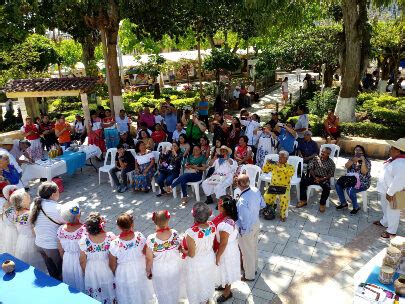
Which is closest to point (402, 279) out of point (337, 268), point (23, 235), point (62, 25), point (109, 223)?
point (337, 268)

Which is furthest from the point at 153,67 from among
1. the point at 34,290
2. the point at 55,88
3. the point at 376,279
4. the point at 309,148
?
the point at 376,279

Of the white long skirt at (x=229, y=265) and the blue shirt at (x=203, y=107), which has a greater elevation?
the blue shirt at (x=203, y=107)

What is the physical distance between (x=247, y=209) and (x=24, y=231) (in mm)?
2908

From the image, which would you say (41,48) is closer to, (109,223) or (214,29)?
(214,29)

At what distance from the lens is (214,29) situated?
1523 centimetres

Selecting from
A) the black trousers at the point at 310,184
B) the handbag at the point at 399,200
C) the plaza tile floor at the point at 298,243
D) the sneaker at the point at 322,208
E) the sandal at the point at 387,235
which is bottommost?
the plaza tile floor at the point at 298,243

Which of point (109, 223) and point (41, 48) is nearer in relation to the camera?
point (109, 223)

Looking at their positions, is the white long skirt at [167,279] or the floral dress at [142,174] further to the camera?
the floral dress at [142,174]

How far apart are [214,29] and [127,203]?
956cm

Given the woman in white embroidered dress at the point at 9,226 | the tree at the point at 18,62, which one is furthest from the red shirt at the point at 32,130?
the woman in white embroidered dress at the point at 9,226

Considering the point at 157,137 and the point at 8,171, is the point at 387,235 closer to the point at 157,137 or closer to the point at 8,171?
the point at 157,137

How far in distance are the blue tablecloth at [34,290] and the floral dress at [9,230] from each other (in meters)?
0.86

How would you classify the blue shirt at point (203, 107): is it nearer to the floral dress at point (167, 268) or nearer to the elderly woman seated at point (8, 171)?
the elderly woman seated at point (8, 171)

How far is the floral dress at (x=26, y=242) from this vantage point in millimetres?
4801
